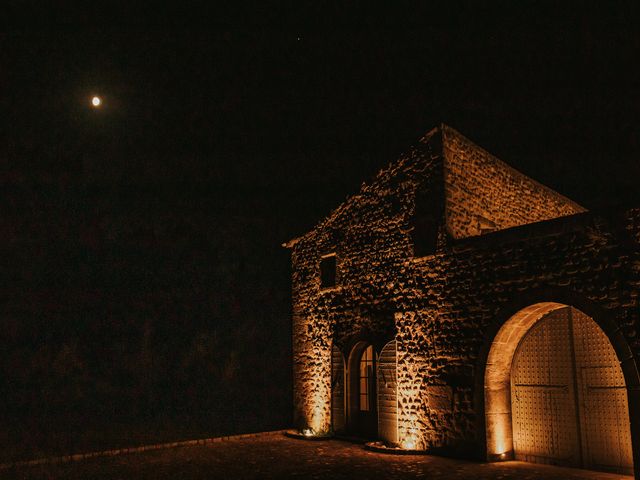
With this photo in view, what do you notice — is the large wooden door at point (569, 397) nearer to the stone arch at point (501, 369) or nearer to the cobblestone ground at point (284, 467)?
the stone arch at point (501, 369)

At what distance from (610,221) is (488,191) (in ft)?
12.5

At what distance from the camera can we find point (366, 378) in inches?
453

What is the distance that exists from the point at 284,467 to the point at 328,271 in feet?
17.2

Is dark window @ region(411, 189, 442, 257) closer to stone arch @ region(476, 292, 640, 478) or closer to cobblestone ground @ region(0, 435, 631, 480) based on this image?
stone arch @ region(476, 292, 640, 478)

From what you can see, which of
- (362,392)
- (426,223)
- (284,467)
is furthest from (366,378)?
(426,223)

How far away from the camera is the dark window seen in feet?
33.3

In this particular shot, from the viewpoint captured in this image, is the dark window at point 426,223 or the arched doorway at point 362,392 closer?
the dark window at point 426,223

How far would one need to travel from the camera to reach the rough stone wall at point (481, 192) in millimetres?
10336

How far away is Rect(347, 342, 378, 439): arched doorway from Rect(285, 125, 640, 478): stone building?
32 mm

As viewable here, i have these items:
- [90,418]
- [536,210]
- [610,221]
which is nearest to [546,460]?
[610,221]

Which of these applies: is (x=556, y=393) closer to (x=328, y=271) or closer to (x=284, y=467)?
(x=284, y=467)

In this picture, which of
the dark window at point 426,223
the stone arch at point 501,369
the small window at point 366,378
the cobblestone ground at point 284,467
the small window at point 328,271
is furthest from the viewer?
the small window at point 328,271

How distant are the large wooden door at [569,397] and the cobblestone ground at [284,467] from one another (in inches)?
13.8

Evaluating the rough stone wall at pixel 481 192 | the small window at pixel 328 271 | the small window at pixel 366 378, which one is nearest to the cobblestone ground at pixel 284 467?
the small window at pixel 366 378
